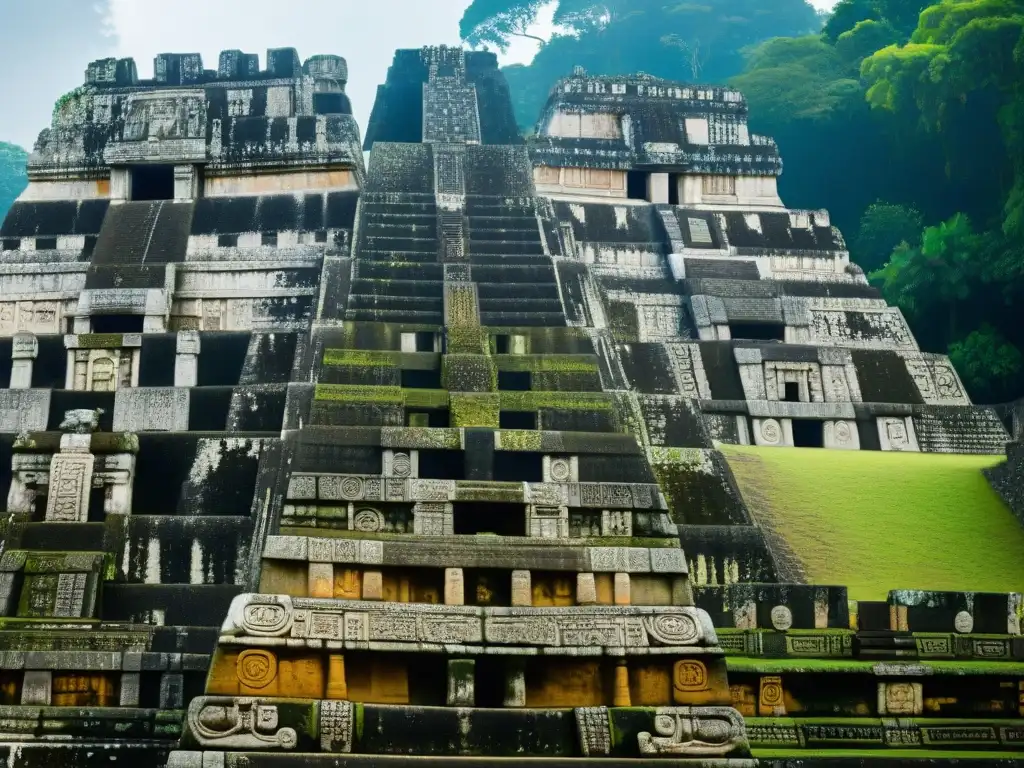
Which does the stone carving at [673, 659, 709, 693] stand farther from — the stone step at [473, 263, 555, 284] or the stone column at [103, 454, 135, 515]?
the stone step at [473, 263, 555, 284]

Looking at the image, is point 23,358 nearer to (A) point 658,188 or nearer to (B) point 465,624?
(B) point 465,624

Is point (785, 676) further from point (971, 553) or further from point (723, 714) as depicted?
point (971, 553)

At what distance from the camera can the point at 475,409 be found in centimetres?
1417

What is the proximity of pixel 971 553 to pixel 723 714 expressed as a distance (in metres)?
5.56

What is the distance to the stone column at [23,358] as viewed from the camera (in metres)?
18.5

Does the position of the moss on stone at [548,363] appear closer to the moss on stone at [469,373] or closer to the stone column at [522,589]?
the moss on stone at [469,373]

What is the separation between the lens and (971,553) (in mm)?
15602

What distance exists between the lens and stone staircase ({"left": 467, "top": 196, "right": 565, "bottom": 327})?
55.7ft

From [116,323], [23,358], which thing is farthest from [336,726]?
[116,323]

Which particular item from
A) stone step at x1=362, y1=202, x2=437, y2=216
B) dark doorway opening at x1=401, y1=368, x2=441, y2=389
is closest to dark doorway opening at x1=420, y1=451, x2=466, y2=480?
dark doorway opening at x1=401, y1=368, x2=441, y2=389

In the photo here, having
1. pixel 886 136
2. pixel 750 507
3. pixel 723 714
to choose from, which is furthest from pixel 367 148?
pixel 723 714

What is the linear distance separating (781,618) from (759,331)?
8.61m

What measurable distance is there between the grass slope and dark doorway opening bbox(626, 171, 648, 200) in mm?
7337

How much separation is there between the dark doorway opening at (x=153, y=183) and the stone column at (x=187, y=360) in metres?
4.69
